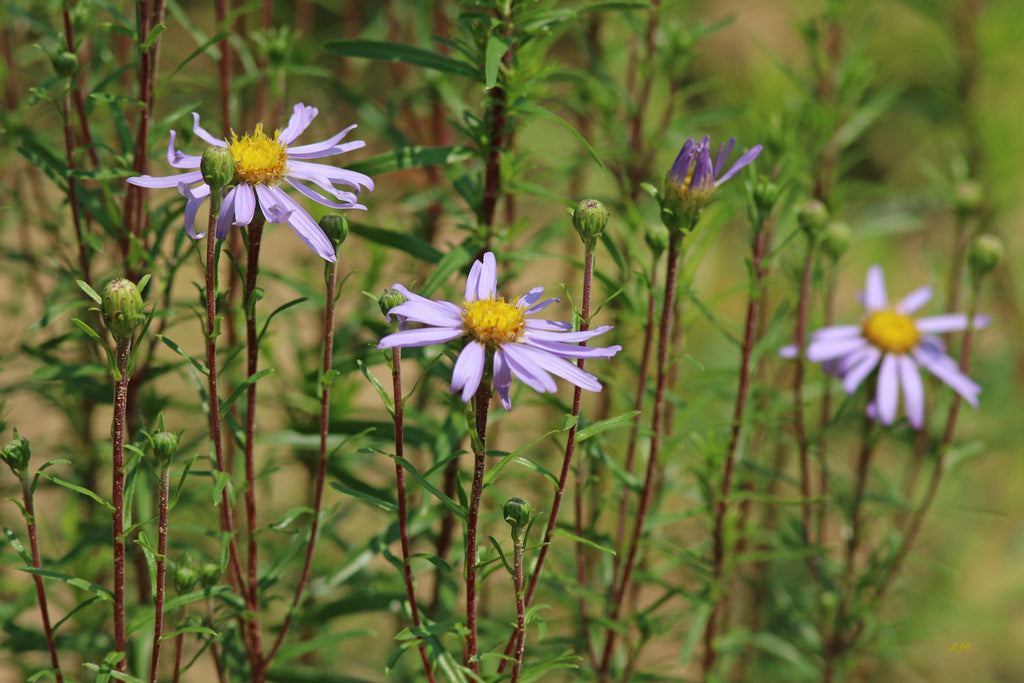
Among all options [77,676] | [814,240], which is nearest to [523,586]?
[814,240]

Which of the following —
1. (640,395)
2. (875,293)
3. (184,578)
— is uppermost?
(875,293)

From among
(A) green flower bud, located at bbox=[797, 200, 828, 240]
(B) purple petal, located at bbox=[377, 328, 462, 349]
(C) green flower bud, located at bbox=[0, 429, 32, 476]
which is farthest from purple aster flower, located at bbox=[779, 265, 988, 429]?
(C) green flower bud, located at bbox=[0, 429, 32, 476]

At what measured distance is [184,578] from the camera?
0.89 metres

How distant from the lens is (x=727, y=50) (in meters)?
3.79

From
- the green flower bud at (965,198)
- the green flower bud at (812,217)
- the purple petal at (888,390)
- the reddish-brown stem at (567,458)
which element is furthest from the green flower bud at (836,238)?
the reddish-brown stem at (567,458)

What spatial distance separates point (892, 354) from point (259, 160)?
3.35ft

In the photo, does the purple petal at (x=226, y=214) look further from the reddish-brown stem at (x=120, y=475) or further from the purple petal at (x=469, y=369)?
the purple petal at (x=469, y=369)

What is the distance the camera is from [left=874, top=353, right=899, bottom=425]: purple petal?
4.11 ft

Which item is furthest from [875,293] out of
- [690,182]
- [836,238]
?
[690,182]

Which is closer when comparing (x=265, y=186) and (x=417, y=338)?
(x=417, y=338)

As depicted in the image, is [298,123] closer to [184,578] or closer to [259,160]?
[259,160]

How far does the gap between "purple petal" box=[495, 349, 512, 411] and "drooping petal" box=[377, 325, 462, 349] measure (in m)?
0.04

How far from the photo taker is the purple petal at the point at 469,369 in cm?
69

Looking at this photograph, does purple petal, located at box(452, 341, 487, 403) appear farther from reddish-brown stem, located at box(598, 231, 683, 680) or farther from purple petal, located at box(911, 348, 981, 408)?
purple petal, located at box(911, 348, 981, 408)
